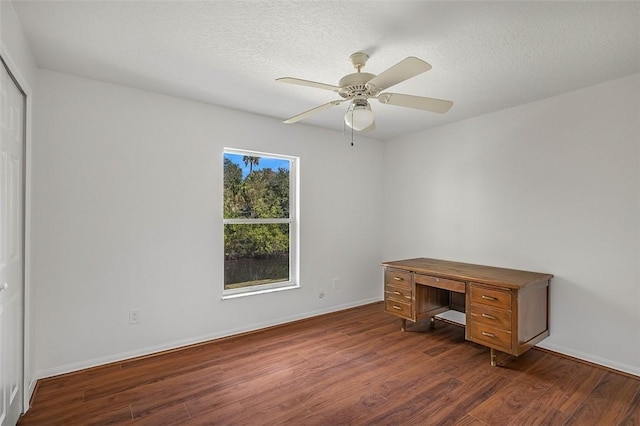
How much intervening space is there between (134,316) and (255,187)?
1.74 metres

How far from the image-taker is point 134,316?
284 cm

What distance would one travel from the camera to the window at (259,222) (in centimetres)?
352

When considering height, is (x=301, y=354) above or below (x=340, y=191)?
below

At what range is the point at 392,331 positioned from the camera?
3539mm

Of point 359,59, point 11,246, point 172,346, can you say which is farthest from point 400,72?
point 172,346

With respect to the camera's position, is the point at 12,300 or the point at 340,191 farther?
the point at 340,191

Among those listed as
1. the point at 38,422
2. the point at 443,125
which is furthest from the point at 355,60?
the point at 38,422

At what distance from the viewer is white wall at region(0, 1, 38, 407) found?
1.68 meters

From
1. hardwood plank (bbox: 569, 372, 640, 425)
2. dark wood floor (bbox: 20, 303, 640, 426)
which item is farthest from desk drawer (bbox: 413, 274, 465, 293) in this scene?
hardwood plank (bbox: 569, 372, 640, 425)

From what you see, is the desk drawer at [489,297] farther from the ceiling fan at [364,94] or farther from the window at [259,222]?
the window at [259,222]

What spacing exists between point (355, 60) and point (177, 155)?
1884 mm

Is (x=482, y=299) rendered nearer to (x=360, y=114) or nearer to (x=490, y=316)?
(x=490, y=316)

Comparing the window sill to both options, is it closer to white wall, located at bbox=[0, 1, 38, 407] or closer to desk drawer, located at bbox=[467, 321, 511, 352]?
white wall, located at bbox=[0, 1, 38, 407]

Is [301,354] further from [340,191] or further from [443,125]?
[443,125]
